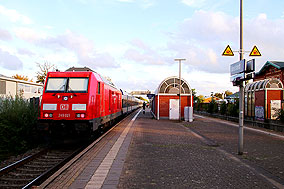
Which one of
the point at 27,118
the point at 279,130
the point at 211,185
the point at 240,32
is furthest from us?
the point at 279,130

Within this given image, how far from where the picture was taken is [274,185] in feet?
18.5

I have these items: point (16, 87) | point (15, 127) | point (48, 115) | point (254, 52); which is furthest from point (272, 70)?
point (15, 127)

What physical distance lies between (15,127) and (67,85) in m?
3.17

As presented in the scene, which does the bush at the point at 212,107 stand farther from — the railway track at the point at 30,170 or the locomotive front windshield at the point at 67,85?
the railway track at the point at 30,170

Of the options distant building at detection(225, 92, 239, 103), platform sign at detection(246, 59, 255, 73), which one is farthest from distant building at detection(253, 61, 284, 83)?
platform sign at detection(246, 59, 255, 73)

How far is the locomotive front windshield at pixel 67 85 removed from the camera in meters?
10.5

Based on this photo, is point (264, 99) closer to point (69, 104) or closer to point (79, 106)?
point (79, 106)

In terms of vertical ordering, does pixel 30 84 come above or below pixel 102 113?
above

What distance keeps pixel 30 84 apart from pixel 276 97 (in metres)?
20.5

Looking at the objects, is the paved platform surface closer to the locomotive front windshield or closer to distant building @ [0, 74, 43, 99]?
the locomotive front windshield

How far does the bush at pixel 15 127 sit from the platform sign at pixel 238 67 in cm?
892

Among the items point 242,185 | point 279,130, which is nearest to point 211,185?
point 242,185

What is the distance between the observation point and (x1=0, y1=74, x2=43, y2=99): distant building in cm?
1916

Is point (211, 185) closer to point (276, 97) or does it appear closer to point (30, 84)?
point (276, 97)
